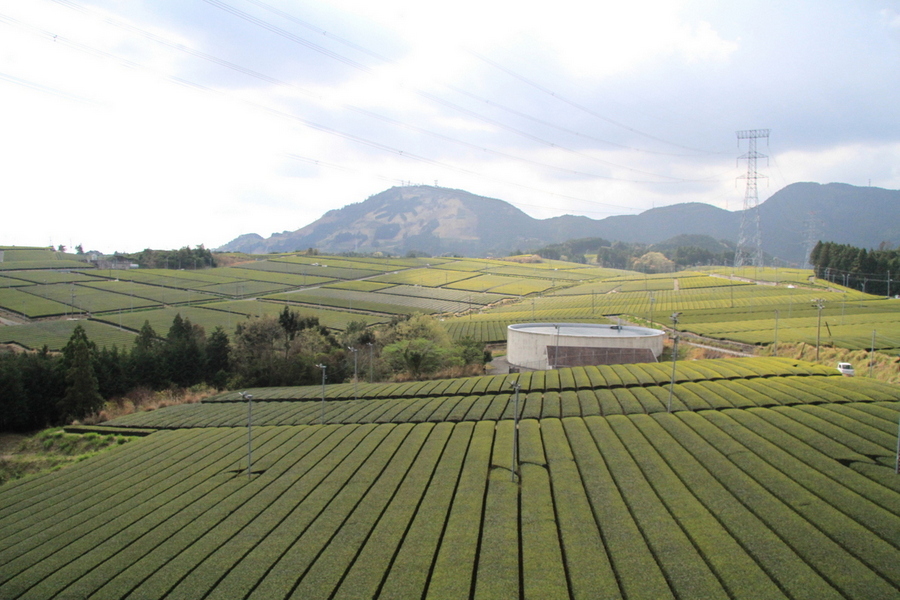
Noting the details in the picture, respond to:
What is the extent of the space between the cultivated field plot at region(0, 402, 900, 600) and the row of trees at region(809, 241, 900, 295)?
92.5 m

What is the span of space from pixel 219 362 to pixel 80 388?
1688 centimetres

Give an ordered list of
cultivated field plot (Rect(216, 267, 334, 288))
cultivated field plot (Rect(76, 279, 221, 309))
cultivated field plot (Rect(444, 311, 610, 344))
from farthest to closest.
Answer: cultivated field plot (Rect(216, 267, 334, 288))
cultivated field plot (Rect(76, 279, 221, 309))
cultivated field plot (Rect(444, 311, 610, 344))

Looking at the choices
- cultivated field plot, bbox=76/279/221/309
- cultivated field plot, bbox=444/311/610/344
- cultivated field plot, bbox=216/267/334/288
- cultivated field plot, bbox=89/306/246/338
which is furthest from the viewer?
cultivated field plot, bbox=216/267/334/288

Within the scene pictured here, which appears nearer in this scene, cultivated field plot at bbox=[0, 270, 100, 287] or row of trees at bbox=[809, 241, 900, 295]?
row of trees at bbox=[809, 241, 900, 295]

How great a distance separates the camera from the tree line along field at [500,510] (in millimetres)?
15516

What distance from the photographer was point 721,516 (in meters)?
18.2

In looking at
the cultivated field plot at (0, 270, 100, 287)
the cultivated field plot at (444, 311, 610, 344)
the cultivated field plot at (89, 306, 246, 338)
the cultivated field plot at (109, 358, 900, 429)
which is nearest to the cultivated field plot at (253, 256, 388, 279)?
the cultivated field plot at (0, 270, 100, 287)

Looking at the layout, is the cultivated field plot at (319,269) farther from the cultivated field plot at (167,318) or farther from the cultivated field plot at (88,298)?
the cultivated field plot at (88,298)

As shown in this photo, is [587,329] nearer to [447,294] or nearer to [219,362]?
[219,362]

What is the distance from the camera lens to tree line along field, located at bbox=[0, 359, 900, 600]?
1552 cm

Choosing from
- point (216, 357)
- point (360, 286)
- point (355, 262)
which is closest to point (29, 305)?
point (216, 357)

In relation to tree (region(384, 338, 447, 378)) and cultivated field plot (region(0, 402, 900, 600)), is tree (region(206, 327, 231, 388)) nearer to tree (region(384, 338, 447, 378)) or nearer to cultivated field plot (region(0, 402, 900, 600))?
tree (region(384, 338, 447, 378))

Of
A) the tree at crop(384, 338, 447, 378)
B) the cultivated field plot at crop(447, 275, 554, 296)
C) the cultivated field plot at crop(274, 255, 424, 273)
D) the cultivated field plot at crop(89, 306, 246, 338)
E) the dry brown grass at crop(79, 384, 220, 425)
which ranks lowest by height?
the dry brown grass at crop(79, 384, 220, 425)

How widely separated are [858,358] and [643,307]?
43872 millimetres
